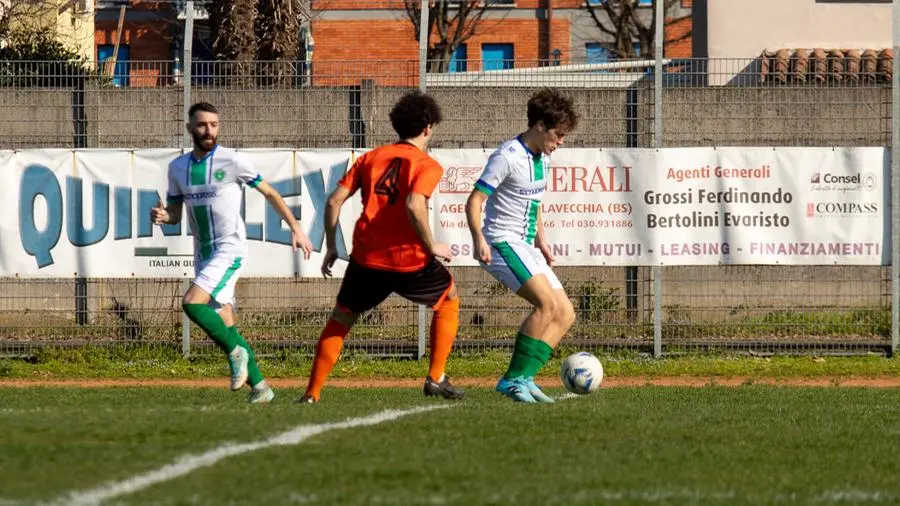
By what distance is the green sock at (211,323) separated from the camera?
9.64m

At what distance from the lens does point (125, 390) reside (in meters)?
12.3

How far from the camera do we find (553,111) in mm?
9586

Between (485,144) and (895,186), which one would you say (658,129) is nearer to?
(485,144)

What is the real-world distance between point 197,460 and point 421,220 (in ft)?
11.0

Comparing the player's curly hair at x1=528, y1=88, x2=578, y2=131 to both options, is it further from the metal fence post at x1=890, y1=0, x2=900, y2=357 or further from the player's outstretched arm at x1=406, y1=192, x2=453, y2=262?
the metal fence post at x1=890, y1=0, x2=900, y2=357

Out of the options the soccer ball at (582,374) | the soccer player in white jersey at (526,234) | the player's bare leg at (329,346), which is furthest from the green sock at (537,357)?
the player's bare leg at (329,346)

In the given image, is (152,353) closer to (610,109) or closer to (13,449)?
(610,109)

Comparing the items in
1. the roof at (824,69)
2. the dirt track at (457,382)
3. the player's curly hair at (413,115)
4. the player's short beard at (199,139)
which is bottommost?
the dirt track at (457,382)

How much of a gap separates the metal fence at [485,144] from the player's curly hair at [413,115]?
519 cm

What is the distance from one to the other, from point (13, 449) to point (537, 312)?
Answer: 4170mm

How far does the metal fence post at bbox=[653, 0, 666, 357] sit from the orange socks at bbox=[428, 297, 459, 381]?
523 cm

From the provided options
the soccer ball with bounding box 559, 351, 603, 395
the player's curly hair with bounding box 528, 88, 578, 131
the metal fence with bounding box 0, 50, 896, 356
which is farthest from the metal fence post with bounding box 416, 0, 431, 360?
the player's curly hair with bounding box 528, 88, 578, 131

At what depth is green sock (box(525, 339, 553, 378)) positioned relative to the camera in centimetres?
966

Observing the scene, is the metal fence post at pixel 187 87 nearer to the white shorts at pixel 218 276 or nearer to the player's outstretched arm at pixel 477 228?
the white shorts at pixel 218 276
